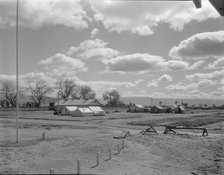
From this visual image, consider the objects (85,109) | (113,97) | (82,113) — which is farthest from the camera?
(113,97)

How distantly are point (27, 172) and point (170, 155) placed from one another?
8.50 metres

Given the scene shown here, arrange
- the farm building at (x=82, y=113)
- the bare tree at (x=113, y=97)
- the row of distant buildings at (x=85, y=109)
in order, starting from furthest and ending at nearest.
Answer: the bare tree at (x=113, y=97), the row of distant buildings at (x=85, y=109), the farm building at (x=82, y=113)

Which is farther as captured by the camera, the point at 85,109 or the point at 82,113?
the point at 85,109

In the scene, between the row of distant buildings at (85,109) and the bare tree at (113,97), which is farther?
the bare tree at (113,97)

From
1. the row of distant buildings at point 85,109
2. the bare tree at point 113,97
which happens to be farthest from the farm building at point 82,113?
the bare tree at point 113,97

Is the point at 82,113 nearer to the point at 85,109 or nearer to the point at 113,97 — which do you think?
the point at 85,109

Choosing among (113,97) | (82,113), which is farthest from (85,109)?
(113,97)

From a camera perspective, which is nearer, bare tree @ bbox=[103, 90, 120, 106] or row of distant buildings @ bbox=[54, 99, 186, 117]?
row of distant buildings @ bbox=[54, 99, 186, 117]

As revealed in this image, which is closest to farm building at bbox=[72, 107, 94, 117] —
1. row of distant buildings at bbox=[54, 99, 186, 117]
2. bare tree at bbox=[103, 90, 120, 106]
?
row of distant buildings at bbox=[54, 99, 186, 117]

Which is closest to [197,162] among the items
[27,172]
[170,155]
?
[170,155]

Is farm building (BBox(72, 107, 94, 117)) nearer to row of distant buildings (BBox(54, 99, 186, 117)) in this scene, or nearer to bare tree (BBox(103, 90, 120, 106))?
row of distant buildings (BBox(54, 99, 186, 117))

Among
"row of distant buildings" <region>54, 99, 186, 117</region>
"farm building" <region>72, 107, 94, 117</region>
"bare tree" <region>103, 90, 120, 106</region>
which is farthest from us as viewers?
"bare tree" <region>103, 90, 120, 106</region>

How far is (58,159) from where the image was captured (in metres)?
12.0

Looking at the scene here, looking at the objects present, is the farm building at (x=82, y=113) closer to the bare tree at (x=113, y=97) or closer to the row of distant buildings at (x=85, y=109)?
the row of distant buildings at (x=85, y=109)
